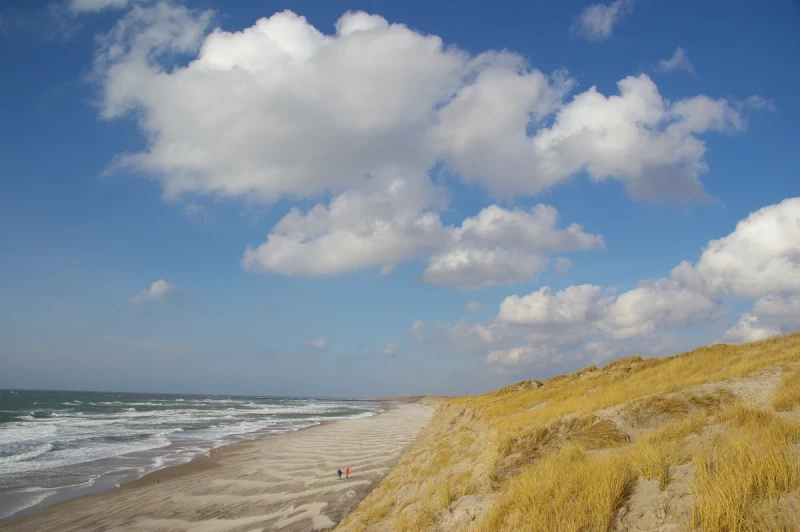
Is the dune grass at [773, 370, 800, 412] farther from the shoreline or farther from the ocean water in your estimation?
the ocean water

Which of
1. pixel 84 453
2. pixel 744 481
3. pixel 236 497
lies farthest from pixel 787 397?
pixel 84 453

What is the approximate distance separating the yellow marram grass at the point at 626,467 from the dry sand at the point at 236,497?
2.53 m

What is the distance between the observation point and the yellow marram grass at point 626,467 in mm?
5781

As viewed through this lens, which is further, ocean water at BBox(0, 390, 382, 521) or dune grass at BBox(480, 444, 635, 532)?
ocean water at BBox(0, 390, 382, 521)

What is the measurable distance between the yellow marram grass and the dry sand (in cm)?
253

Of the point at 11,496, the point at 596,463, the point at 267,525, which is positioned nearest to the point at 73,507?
the point at 11,496

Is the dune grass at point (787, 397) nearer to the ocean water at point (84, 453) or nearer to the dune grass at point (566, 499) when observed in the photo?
the dune grass at point (566, 499)

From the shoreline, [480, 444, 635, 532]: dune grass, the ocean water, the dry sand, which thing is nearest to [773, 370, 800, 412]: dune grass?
[480, 444, 635, 532]: dune grass

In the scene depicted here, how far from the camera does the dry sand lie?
15477mm

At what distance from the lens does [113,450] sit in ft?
104

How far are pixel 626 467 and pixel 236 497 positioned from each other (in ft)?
55.6

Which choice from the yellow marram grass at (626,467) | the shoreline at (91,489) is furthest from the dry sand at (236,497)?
the yellow marram grass at (626,467)

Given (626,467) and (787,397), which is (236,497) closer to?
(626,467)

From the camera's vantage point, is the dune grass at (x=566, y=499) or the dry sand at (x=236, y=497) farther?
the dry sand at (x=236, y=497)
